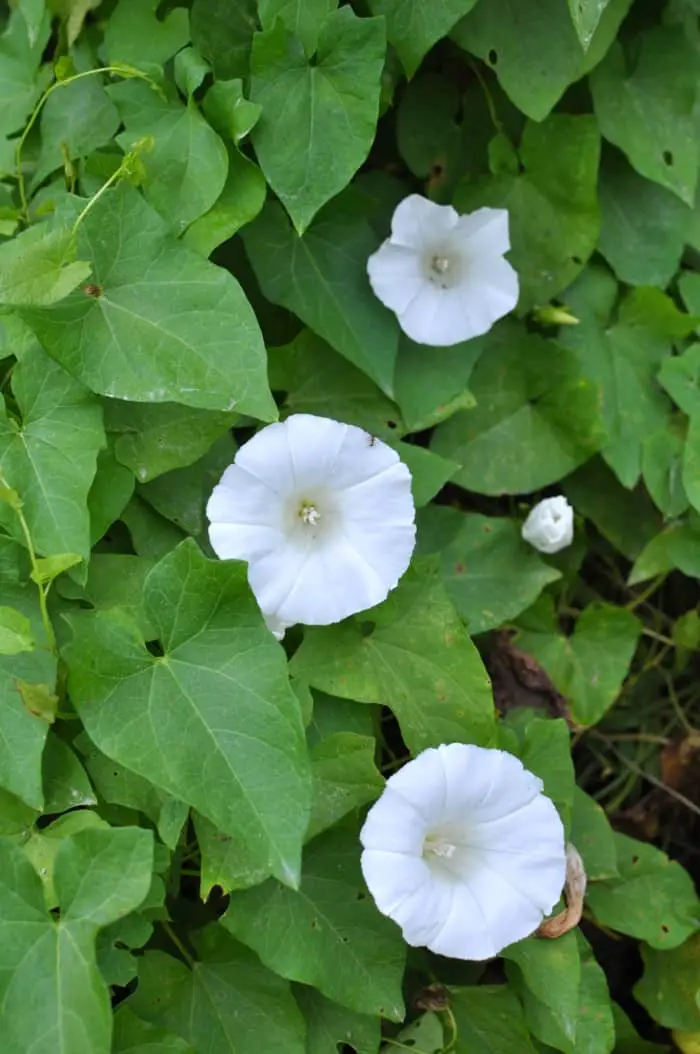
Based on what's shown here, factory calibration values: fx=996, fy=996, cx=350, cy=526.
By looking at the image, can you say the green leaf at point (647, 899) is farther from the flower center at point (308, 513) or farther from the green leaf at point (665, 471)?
the flower center at point (308, 513)

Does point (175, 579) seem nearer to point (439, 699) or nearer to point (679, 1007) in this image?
point (439, 699)

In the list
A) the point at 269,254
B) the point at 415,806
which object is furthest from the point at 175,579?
the point at 269,254

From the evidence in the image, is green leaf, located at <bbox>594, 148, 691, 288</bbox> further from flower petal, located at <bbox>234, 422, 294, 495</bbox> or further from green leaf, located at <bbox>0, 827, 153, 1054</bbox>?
green leaf, located at <bbox>0, 827, 153, 1054</bbox>

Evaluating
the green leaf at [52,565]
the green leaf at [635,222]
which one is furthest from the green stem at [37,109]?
the green leaf at [635,222]

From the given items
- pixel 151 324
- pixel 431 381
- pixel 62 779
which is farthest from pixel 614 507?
pixel 62 779

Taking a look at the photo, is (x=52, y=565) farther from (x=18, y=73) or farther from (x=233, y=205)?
(x=18, y=73)

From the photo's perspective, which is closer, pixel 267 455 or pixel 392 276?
pixel 267 455
